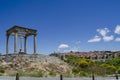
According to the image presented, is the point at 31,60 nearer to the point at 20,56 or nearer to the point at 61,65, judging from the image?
the point at 20,56

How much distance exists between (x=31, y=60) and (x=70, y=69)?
16.3 feet

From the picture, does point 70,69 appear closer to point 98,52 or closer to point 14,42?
point 14,42

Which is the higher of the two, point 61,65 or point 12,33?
point 12,33

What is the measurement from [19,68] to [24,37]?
40.0ft

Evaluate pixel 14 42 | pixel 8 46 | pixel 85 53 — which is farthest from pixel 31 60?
pixel 85 53

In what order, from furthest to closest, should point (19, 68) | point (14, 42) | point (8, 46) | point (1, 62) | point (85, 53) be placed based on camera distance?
point (85, 53)
point (8, 46)
point (14, 42)
point (1, 62)
point (19, 68)

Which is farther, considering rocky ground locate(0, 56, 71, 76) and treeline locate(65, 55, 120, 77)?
treeline locate(65, 55, 120, 77)

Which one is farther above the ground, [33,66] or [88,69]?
[33,66]

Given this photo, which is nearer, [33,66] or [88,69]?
[33,66]

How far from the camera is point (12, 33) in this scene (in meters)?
38.1

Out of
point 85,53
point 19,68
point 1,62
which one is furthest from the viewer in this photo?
point 85,53

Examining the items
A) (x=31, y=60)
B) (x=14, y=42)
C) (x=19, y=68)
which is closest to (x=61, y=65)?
(x=31, y=60)

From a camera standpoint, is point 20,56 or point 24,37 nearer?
point 20,56

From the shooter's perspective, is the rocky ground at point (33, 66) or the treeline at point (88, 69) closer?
the rocky ground at point (33, 66)
